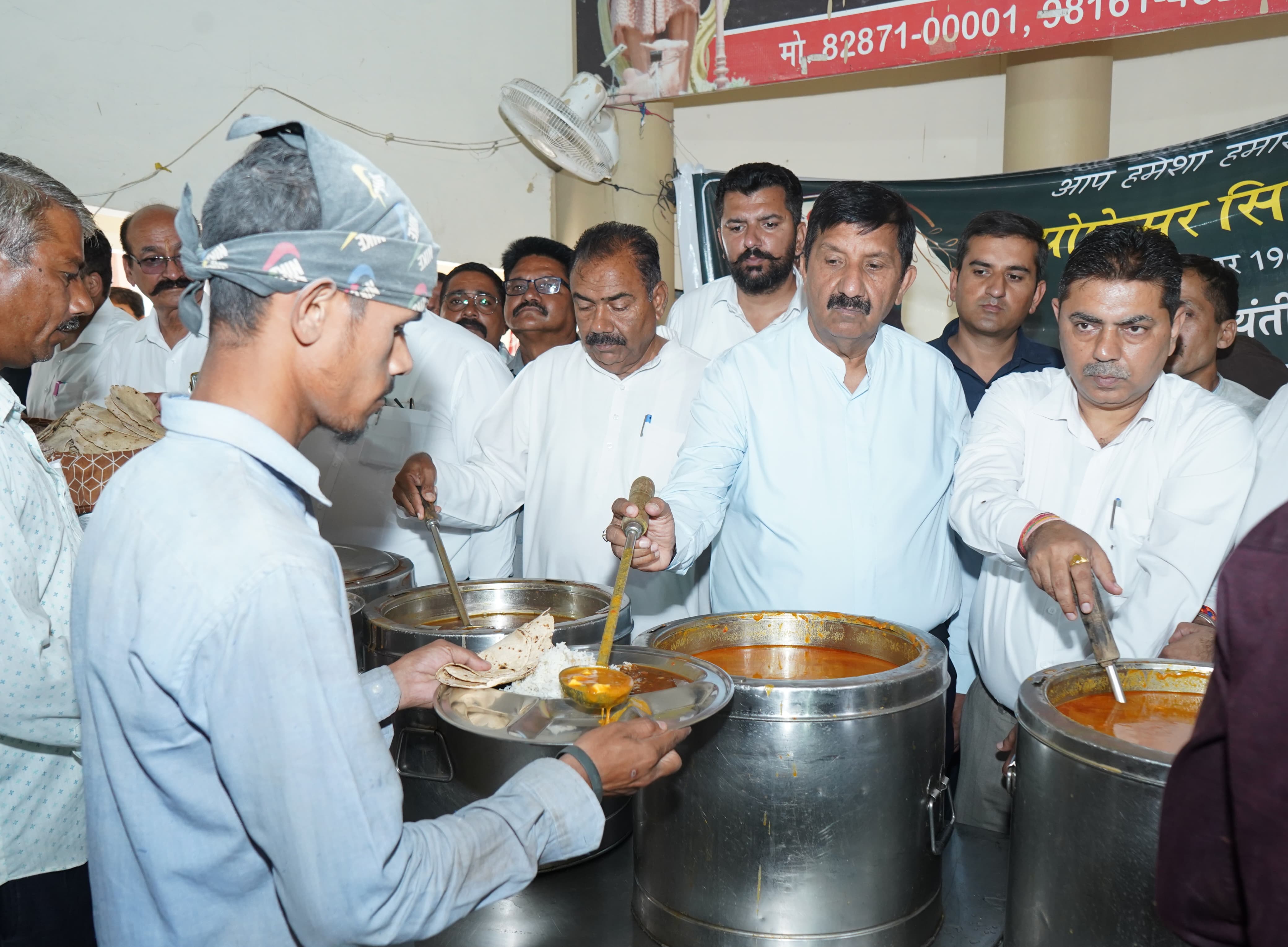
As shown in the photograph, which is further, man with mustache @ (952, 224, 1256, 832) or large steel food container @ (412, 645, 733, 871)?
man with mustache @ (952, 224, 1256, 832)

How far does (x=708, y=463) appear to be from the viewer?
7.27ft

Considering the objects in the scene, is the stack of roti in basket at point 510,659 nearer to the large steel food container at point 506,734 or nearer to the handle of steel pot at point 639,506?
the large steel food container at point 506,734

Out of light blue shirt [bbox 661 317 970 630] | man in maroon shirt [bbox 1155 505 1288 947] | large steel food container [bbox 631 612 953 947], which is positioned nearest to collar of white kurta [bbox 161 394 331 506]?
large steel food container [bbox 631 612 953 947]

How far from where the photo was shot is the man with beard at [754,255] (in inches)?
131

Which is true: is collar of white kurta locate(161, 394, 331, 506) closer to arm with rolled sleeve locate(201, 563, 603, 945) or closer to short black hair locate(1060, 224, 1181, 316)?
arm with rolled sleeve locate(201, 563, 603, 945)

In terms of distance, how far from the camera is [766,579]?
2.28 metres

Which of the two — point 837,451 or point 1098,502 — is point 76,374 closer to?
point 837,451

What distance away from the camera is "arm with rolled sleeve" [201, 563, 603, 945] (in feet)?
2.84

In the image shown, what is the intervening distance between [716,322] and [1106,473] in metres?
1.65

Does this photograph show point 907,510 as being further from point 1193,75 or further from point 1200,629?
point 1193,75

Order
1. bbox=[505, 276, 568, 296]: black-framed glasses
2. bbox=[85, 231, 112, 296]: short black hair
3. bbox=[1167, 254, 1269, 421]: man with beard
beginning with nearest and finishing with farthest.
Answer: bbox=[1167, 254, 1269, 421]: man with beard < bbox=[85, 231, 112, 296]: short black hair < bbox=[505, 276, 568, 296]: black-framed glasses

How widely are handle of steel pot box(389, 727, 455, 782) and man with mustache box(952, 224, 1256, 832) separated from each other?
1.01 metres

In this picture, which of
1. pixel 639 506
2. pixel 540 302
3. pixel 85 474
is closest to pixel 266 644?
pixel 639 506

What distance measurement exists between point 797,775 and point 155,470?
0.89 metres
